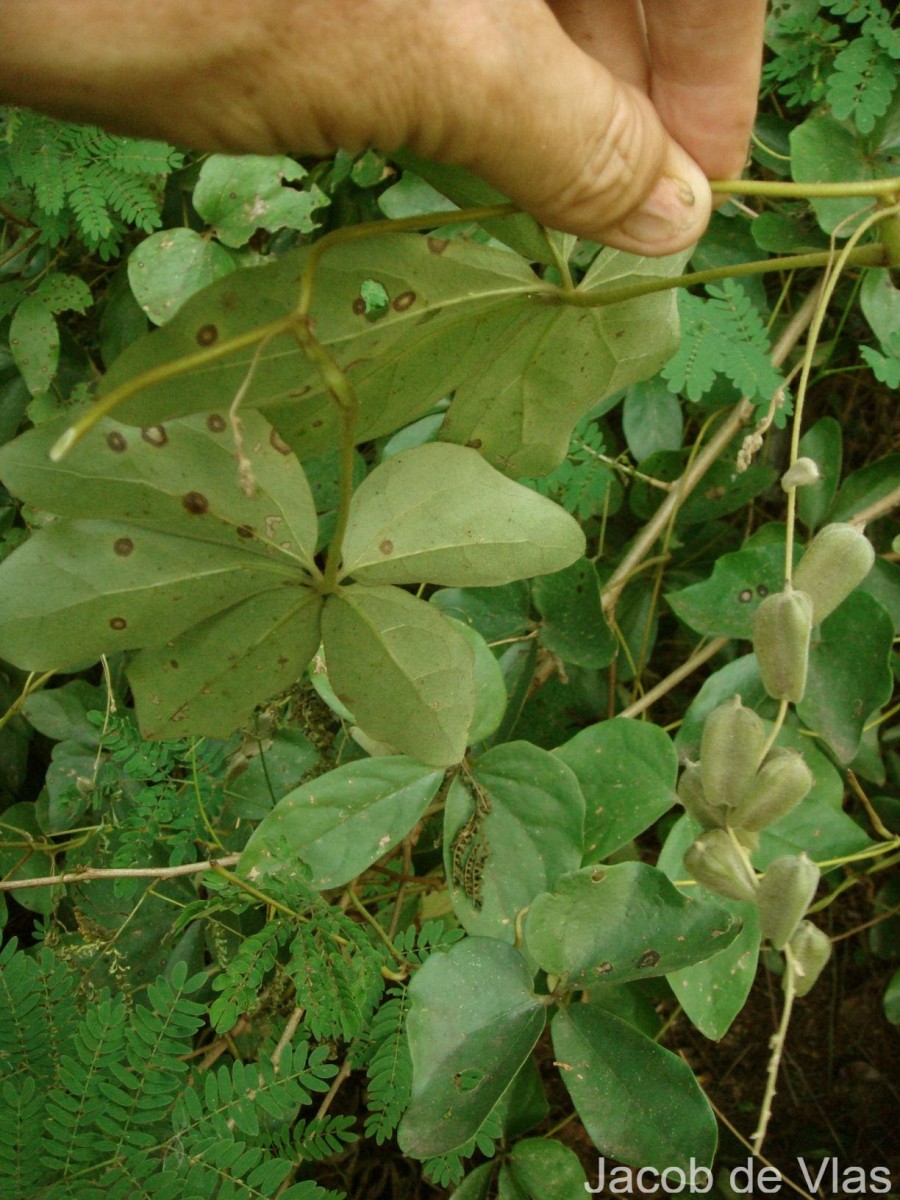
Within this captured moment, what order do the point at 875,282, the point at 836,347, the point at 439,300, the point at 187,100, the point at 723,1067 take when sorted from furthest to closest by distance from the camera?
the point at 723,1067 < the point at 836,347 < the point at 875,282 < the point at 439,300 < the point at 187,100

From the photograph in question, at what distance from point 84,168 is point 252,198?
0.21 metres

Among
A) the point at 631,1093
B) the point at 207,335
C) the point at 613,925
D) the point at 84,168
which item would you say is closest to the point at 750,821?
the point at 613,925

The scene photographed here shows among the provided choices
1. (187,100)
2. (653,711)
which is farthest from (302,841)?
(653,711)

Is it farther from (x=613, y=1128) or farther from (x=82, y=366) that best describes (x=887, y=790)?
(x=82, y=366)

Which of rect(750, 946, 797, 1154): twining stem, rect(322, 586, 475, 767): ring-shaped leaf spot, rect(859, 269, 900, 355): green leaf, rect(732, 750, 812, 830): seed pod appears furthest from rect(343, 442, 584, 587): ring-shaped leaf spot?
rect(859, 269, 900, 355): green leaf

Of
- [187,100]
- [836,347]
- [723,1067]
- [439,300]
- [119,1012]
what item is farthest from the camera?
[723,1067]

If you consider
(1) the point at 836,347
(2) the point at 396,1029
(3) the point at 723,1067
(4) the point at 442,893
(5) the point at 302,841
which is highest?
(1) the point at 836,347

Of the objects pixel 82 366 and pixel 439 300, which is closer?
pixel 439 300

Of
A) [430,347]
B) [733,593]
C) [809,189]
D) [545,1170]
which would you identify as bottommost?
[545,1170]

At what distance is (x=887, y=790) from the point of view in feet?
4.70

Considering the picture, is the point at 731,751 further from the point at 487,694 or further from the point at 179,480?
the point at 179,480

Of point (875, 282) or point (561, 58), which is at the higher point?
point (561, 58)

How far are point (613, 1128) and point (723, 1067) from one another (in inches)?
36.2

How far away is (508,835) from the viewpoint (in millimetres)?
926
